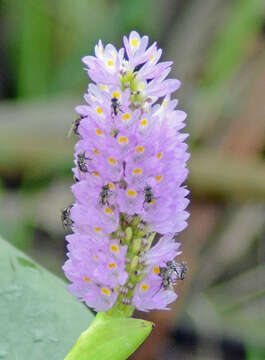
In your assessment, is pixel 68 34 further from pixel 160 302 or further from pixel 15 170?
pixel 160 302

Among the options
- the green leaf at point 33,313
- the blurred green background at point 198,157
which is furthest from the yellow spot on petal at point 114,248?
the blurred green background at point 198,157

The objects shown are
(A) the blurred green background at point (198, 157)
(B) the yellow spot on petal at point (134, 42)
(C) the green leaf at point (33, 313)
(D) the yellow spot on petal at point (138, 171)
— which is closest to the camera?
(D) the yellow spot on petal at point (138, 171)

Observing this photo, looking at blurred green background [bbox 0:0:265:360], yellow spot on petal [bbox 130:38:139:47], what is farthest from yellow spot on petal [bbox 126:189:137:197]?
blurred green background [bbox 0:0:265:360]

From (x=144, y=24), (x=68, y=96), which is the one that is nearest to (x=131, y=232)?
(x=68, y=96)

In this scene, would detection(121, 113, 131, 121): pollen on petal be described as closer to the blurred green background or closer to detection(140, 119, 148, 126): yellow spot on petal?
detection(140, 119, 148, 126): yellow spot on petal

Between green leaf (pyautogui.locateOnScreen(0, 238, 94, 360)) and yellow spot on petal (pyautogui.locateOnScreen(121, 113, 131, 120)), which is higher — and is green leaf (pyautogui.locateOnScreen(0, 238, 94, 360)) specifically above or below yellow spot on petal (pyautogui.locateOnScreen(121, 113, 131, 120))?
below

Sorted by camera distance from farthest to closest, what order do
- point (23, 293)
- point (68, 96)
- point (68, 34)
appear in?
point (68, 34), point (68, 96), point (23, 293)

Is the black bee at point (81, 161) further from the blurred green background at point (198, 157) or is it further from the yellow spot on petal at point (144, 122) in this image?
the blurred green background at point (198, 157)
